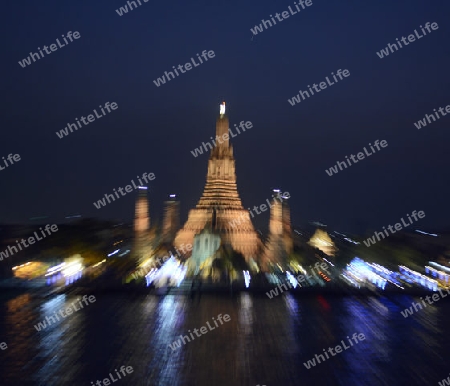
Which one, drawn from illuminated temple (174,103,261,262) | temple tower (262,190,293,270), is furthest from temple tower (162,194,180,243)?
temple tower (262,190,293,270)

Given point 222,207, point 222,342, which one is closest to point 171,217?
point 222,207

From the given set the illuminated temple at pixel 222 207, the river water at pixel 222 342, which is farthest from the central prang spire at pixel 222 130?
the river water at pixel 222 342

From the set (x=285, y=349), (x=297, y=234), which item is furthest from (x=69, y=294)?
(x=297, y=234)

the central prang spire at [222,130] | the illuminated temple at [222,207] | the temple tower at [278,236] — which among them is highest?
the central prang spire at [222,130]

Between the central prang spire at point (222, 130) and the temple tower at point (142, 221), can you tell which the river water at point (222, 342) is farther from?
the central prang spire at point (222, 130)

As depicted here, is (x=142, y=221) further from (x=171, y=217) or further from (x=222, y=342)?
(x=222, y=342)

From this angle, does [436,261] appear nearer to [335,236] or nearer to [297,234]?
[335,236]

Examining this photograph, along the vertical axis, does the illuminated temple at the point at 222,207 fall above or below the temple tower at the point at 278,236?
above
